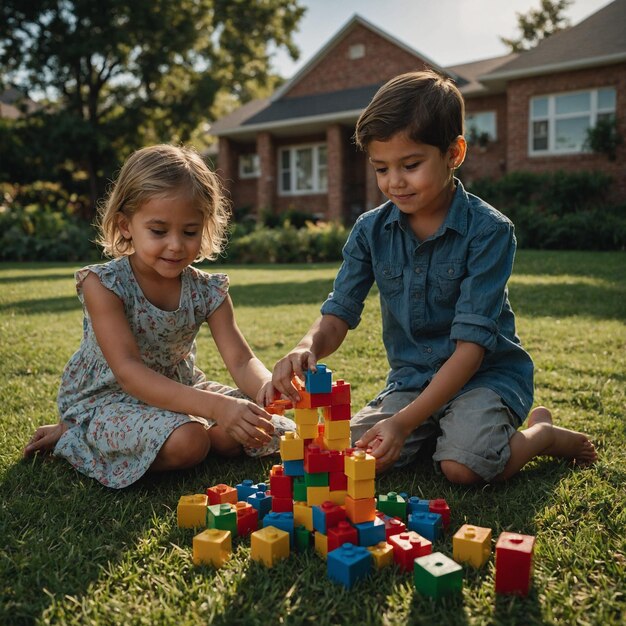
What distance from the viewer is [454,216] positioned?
2.73 metres

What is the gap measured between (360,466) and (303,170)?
75.3 ft

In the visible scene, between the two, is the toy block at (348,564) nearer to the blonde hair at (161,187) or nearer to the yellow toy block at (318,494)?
the yellow toy block at (318,494)

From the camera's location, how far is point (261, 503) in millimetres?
2184

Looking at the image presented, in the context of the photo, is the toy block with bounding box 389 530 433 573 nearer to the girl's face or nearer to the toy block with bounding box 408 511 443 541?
the toy block with bounding box 408 511 443 541

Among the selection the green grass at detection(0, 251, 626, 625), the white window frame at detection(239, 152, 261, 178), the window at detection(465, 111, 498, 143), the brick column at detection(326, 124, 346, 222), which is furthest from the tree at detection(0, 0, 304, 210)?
the green grass at detection(0, 251, 626, 625)

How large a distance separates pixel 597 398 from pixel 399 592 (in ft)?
7.78

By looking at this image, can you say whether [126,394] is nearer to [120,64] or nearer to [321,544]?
[321,544]

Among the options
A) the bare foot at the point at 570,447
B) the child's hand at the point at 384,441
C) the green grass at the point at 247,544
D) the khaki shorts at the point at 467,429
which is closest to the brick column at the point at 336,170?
the green grass at the point at 247,544

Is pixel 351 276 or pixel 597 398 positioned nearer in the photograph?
pixel 351 276

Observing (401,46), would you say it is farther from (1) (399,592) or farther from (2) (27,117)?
(1) (399,592)

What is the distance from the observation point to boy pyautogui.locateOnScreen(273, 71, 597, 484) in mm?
2451

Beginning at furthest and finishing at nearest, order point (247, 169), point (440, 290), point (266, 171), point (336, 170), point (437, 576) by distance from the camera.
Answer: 1. point (247, 169)
2. point (266, 171)
3. point (336, 170)
4. point (440, 290)
5. point (437, 576)

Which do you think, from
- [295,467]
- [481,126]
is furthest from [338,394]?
[481,126]

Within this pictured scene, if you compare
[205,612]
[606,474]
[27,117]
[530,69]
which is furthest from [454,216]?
[27,117]
